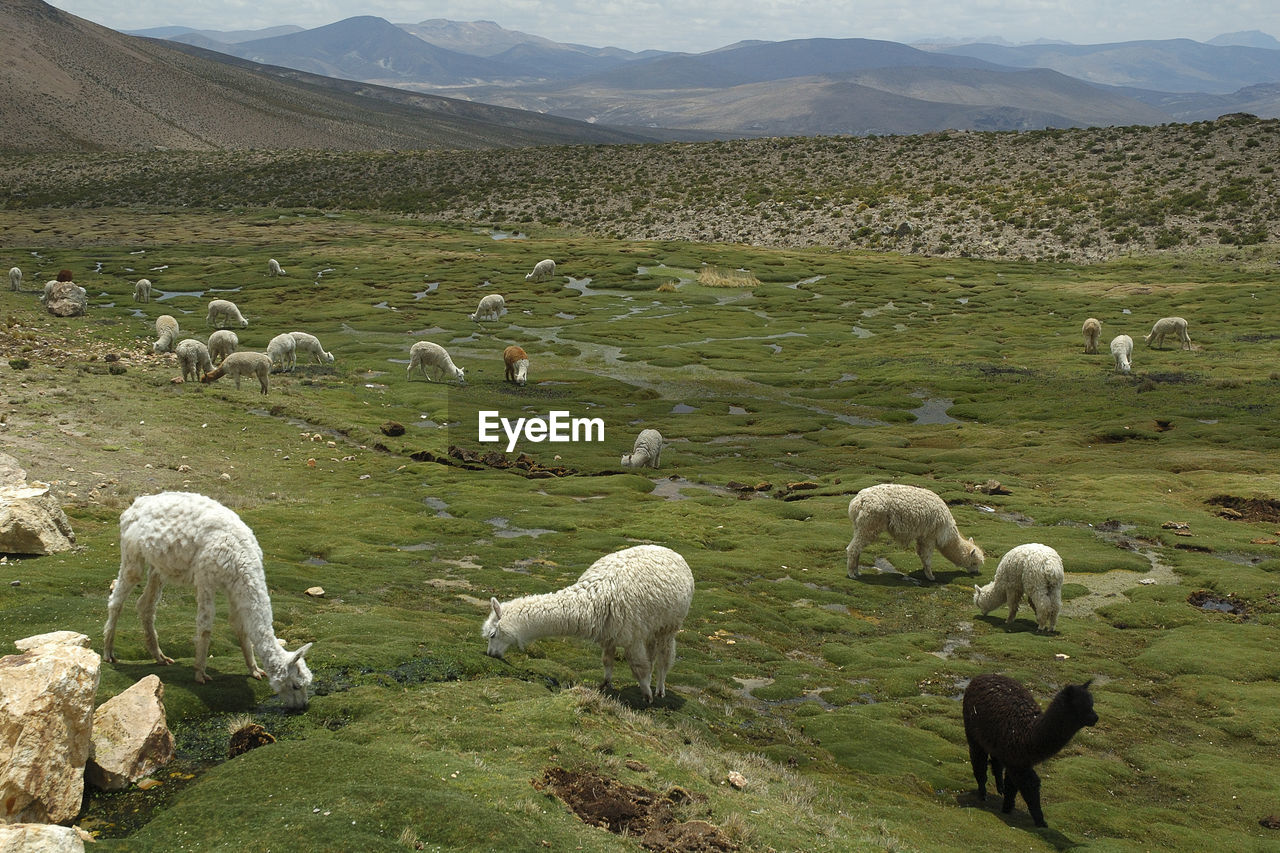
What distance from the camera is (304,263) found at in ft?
279

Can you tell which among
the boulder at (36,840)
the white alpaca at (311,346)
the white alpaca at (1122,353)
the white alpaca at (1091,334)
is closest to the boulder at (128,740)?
the boulder at (36,840)

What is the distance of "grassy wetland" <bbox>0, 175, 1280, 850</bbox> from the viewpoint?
1115cm

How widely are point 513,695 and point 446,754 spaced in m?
2.80

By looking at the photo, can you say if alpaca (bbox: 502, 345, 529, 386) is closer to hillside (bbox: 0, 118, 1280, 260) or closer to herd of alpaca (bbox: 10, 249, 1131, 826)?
herd of alpaca (bbox: 10, 249, 1131, 826)

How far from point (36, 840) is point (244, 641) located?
533cm

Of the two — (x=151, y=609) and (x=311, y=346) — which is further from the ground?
(x=151, y=609)

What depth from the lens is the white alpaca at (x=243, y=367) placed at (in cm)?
3912

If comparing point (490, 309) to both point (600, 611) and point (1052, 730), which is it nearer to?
point (600, 611)

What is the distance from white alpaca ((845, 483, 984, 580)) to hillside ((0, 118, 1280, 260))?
78.2m

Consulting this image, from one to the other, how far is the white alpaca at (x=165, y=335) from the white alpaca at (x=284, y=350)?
256 inches

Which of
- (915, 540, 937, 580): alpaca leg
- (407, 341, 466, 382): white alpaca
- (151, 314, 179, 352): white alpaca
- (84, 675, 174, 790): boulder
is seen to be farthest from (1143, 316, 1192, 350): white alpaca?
(84, 675, 174, 790): boulder

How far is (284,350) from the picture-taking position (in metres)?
45.2

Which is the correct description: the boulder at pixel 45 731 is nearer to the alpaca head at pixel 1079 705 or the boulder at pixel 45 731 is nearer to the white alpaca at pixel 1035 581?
the alpaca head at pixel 1079 705

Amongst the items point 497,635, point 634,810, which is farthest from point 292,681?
point 634,810
